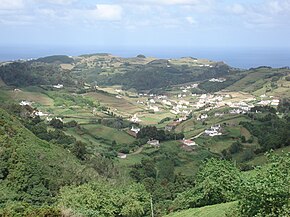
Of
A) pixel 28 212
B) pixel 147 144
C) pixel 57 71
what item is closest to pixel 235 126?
pixel 147 144

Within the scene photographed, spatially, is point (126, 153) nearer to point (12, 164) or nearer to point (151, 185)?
point (151, 185)

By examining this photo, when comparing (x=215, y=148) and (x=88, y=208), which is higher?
(x=88, y=208)

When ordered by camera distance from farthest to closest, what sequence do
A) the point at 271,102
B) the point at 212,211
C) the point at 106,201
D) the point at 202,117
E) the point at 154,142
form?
the point at 271,102, the point at 202,117, the point at 154,142, the point at 106,201, the point at 212,211

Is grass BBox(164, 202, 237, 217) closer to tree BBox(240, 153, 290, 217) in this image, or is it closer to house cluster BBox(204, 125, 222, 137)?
tree BBox(240, 153, 290, 217)

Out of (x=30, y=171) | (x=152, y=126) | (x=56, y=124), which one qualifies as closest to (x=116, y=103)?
(x=152, y=126)

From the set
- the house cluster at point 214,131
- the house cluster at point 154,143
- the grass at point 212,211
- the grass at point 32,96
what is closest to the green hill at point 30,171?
the grass at point 212,211

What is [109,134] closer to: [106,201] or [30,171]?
[30,171]
